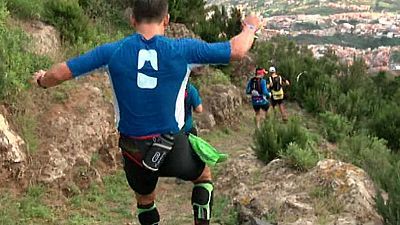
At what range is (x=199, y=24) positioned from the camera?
17.6 meters

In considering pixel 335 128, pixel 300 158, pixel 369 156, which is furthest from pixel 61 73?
pixel 335 128

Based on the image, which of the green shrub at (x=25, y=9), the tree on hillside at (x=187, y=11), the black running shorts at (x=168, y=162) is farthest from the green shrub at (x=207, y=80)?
the black running shorts at (x=168, y=162)

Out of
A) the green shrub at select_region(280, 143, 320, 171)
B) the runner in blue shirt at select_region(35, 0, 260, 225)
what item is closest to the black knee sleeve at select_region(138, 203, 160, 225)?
the runner in blue shirt at select_region(35, 0, 260, 225)

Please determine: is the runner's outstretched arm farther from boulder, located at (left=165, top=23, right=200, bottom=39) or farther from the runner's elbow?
boulder, located at (left=165, top=23, right=200, bottom=39)

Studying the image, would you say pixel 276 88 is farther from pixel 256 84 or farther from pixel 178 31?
pixel 178 31

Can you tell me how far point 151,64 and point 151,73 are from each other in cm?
5

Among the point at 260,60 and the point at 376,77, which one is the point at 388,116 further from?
the point at 376,77

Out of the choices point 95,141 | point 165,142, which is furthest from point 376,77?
point 165,142

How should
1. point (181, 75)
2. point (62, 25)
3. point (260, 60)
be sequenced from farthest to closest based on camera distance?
point (260, 60), point (62, 25), point (181, 75)

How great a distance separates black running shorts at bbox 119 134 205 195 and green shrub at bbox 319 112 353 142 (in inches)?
275

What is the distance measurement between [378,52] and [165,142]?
37.3 m

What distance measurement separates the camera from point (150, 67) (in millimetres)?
3453

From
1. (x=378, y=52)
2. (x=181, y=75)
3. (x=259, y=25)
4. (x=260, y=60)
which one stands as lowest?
(x=378, y=52)

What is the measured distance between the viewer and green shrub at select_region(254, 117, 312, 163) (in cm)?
738
